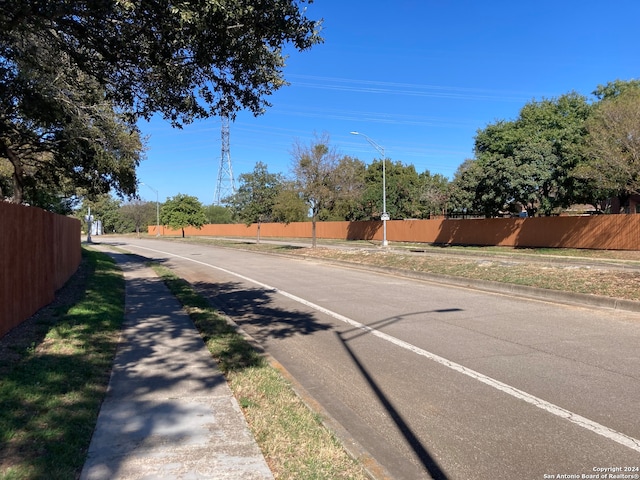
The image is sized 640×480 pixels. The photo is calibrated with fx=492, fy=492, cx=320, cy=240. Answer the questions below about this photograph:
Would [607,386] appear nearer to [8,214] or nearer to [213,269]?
[8,214]

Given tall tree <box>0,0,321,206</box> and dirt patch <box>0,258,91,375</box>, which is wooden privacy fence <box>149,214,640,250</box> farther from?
dirt patch <box>0,258,91,375</box>

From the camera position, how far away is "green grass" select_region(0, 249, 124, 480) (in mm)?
3609

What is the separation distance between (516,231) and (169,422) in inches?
1311

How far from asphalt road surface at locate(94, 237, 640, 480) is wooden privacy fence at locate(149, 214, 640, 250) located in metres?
19.0

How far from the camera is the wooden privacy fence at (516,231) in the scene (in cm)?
2709

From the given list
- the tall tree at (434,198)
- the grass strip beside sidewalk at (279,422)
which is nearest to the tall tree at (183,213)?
the tall tree at (434,198)

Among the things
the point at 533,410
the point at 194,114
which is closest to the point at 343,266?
the point at 194,114

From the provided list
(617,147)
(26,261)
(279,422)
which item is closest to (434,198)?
(617,147)

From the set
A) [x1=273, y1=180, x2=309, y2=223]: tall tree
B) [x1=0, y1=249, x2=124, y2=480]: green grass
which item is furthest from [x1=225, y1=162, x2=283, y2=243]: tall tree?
[x1=0, y1=249, x2=124, y2=480]: green grass

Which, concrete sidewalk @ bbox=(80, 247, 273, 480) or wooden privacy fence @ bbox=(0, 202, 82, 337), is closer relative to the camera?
concrete sidewalk @ bbox=(80, 247, 273, 480)

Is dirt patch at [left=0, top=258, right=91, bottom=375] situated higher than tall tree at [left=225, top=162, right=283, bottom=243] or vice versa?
tall tree at [left=225, top=162, right=283, bottom=243]

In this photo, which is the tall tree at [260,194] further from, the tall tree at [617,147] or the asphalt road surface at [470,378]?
the asphalt road surface at [470,378]

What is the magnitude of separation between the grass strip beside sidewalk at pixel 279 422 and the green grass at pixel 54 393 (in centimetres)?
138

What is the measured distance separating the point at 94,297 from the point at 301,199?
19.3 meters
